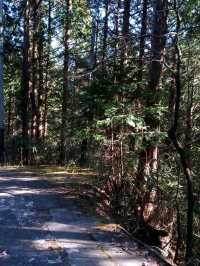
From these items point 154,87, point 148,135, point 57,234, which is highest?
point 154,87

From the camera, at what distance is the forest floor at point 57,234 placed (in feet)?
19.3

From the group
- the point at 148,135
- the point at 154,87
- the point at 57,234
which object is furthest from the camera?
the point at 154,87

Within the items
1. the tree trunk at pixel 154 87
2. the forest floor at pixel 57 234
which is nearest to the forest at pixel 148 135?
the tree trunk at pixel 154 87

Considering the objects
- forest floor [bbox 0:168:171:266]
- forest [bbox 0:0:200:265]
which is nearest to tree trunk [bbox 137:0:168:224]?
forest [bbox 0:0:200:265]

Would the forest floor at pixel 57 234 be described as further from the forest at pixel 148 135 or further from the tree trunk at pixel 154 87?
the tree trunk at pixel 154 87

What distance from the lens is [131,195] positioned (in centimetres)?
910

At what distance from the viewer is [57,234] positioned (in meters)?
6.89

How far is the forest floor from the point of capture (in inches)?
232

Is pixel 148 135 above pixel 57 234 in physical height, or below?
above

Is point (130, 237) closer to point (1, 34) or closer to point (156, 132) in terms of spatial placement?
point (156, 132)

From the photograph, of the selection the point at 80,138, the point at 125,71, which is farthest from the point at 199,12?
the point at 80,138

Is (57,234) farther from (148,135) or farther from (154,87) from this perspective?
(154,87)

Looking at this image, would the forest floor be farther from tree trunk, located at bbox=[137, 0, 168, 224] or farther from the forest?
tree trunk, located at bbox=[137, 0, 168, 224]

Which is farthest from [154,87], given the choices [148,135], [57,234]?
[57,234]
